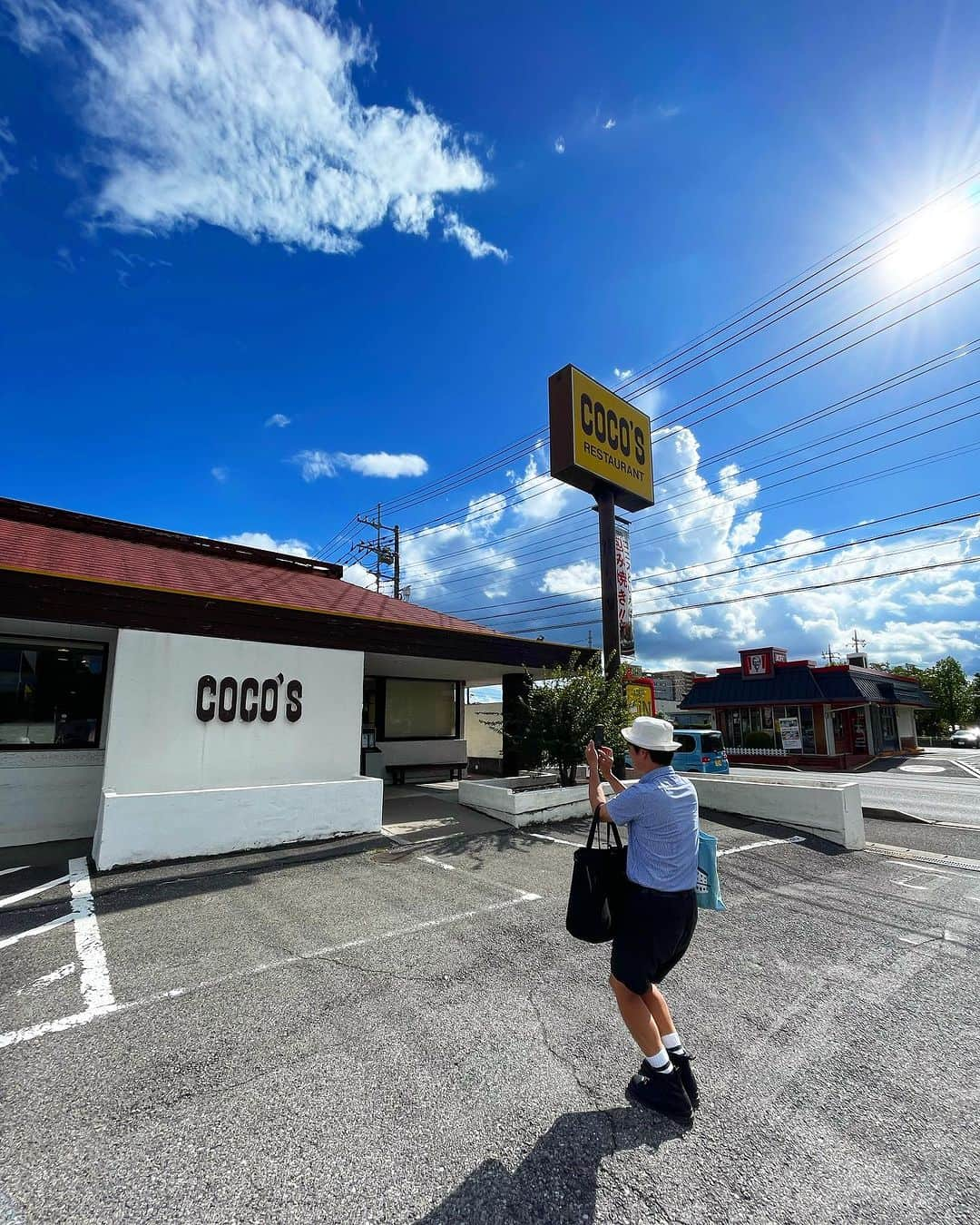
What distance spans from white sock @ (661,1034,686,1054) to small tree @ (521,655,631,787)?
7886 millimetres

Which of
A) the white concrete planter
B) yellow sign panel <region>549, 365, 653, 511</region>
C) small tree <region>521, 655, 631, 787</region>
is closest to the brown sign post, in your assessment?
yellow sign panel <region>549, 365, 653, 511</region>

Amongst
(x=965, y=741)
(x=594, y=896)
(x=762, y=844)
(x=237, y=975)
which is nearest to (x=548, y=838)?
(x=762, y=844)

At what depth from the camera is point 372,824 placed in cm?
902

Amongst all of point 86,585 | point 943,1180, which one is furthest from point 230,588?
point 943,1180

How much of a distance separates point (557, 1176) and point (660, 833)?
146 centimetres

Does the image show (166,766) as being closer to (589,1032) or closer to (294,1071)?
(294,1071)

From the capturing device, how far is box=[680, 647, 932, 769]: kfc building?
97.5ft

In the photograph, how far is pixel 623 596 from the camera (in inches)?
548

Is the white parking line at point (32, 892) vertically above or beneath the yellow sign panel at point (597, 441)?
beneath

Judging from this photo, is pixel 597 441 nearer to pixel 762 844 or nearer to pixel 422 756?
pixel 762 844

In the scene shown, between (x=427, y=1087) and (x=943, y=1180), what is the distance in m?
2.29

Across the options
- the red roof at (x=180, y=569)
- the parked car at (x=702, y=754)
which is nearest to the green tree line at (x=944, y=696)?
the parked car at (x=702, y=754)

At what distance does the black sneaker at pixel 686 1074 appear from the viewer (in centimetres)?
284

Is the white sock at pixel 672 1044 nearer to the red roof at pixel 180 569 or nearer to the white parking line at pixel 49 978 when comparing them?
the white parking line at pixel 49 978
